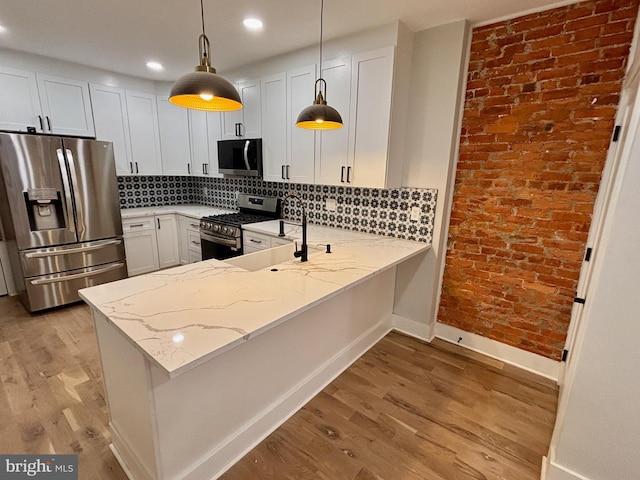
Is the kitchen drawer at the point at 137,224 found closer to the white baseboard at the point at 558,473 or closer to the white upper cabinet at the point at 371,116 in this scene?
the white upper cabinet at the point at 371,116

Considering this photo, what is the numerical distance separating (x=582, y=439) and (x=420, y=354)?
47.7 inches

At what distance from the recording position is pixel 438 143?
2414 mm

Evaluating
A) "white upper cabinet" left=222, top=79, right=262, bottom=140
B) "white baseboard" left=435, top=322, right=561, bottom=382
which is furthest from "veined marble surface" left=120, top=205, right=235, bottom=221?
"white baseboard" left=435, top=322, right=561, bottom=382

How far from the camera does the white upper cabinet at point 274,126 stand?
2.99 meters

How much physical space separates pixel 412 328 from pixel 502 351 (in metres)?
0.72

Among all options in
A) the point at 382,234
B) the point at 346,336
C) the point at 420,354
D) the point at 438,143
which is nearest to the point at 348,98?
the point at 438,143

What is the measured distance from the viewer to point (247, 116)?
11.0 feet

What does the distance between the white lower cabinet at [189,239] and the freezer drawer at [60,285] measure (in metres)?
0.91

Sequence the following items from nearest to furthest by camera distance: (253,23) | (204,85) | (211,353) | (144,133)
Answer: (211,353) → (204,85) → (253,23) → (144,133)

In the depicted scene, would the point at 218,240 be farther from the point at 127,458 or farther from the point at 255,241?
the point at 127,458

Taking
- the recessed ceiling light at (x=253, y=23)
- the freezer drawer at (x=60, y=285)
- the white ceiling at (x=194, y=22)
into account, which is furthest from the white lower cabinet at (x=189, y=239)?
the recessed ceiling light at (x=253, y=23)

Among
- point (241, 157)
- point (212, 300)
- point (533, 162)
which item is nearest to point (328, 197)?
point (241, 157)

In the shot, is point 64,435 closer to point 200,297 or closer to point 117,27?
point 200,297

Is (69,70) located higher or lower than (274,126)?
higher
